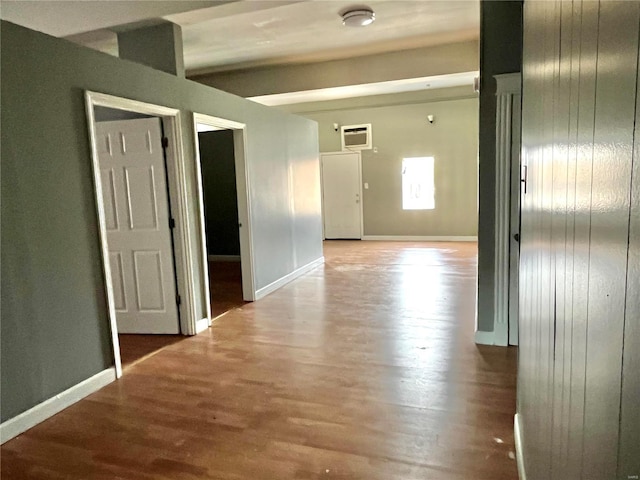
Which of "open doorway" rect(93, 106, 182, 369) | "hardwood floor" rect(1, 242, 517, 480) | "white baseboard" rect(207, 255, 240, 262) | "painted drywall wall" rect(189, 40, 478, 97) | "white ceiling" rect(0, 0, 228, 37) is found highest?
"painted drywall wall" rect(189, 40, 478, 97)

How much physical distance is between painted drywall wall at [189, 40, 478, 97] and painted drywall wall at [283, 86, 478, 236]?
2.86 m

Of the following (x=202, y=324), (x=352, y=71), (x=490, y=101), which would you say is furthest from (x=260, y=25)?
(x=202, y=324)

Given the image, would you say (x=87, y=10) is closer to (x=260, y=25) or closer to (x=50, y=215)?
(x=260, y=25)

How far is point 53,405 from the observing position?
2.73 m

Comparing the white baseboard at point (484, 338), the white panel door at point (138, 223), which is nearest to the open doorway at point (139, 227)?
the white panel door at point (138, 223)

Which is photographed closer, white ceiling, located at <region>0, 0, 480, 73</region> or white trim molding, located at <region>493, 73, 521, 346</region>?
white trim molding, located at <region>493, 73, 521, 346</region>

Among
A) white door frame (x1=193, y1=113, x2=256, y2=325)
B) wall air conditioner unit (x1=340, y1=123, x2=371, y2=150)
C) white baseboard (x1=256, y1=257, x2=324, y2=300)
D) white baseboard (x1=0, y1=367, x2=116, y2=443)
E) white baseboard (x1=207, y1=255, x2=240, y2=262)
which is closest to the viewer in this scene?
white baseboard (x1=0, y1=367, x2=116, y2=443)

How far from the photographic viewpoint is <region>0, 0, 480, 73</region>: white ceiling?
3.55m

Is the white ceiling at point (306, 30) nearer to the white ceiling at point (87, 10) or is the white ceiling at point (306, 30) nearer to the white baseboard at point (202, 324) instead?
the white ceiling at point (87, 10)

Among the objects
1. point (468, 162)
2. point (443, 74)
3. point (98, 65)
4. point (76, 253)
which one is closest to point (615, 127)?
point (76, 253)

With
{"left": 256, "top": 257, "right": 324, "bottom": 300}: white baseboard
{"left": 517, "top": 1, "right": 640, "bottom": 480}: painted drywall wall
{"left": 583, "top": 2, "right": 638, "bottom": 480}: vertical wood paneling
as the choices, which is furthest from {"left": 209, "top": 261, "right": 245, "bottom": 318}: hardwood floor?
{"left": 583, "top": 2, "right": 638, "bottom": 480}: vertical wood paneling

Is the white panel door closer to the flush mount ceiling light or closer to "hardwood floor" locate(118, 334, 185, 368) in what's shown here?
"hardwood floor" locate(118, 334, 185, 368)

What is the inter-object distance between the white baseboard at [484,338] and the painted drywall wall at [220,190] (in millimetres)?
5242

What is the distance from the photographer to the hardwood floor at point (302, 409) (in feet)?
7.05
